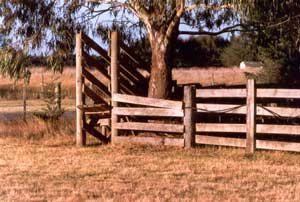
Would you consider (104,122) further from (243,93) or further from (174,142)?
(243,93)

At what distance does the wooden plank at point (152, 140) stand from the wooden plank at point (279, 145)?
6.32 feet

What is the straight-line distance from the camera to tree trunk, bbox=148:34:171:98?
58.2 ft

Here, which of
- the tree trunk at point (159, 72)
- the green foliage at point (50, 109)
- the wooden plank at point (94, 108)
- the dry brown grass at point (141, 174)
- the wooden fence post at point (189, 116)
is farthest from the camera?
the green foliage at point (50, 109)

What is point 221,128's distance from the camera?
15.2 meters

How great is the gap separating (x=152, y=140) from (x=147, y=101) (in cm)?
92

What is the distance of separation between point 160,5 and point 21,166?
5.31m

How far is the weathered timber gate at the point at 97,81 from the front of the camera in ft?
54.7

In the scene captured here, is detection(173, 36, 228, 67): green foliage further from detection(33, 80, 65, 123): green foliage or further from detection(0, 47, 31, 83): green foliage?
detection(0, 47, 31, 83): green foliage

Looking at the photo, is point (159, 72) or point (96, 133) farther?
point (159, 72)

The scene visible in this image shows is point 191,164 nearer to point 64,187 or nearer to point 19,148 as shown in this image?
point 64,187

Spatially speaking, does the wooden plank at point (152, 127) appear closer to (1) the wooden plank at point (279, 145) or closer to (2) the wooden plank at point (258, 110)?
(2) the wooden plank at point (258, 110)

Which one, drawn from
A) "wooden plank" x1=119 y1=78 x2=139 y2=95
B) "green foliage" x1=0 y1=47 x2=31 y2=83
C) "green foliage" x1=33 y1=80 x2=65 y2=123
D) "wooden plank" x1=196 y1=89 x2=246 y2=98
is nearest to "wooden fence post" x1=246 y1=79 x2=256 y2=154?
"wooden plank" x1=196 y1=89 x2=246 y2=98

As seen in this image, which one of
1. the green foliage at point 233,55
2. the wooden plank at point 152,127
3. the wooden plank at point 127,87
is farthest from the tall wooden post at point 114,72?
the green foliage at point 233,55

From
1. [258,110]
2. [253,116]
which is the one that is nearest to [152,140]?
[253,116]
